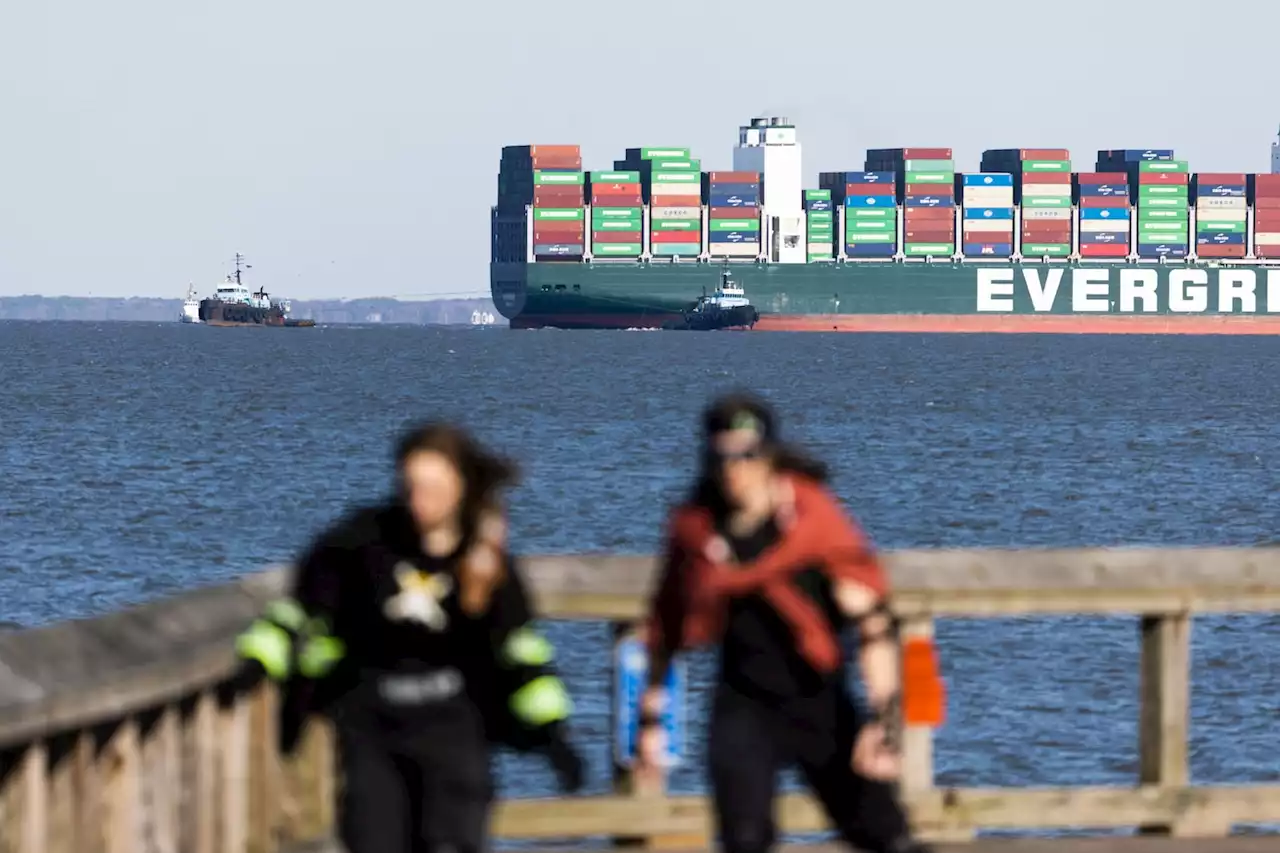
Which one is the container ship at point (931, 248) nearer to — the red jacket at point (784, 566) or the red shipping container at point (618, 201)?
the red shipping container at point (618, 201)

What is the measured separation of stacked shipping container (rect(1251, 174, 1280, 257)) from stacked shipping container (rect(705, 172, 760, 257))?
100 ft

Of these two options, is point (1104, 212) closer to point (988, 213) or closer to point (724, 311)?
point (988, 213)

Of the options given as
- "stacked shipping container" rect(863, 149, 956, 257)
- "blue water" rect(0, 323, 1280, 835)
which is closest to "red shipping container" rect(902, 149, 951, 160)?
"stacked shipping container" rect(863, 149, 956, 257)

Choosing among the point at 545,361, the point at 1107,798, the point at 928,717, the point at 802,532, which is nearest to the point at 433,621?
the point at 802,532

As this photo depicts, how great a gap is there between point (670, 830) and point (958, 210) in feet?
485

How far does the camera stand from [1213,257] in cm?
15275

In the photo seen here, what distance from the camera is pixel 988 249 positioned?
494 ft

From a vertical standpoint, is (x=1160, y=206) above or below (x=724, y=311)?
above

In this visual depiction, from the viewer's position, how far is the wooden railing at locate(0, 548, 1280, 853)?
4.49 meters

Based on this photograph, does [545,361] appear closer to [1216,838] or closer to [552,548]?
[552,548]

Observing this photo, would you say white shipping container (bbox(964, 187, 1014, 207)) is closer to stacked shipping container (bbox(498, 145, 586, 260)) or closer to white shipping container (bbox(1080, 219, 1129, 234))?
white shipping container (bbox(1080, 219, 1129, 234))

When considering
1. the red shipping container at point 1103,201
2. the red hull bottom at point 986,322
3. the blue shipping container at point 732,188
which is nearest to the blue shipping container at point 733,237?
the blue shipping container at point 732,188

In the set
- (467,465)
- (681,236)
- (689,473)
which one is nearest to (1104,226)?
(681,236)

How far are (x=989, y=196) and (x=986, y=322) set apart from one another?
8089mm
